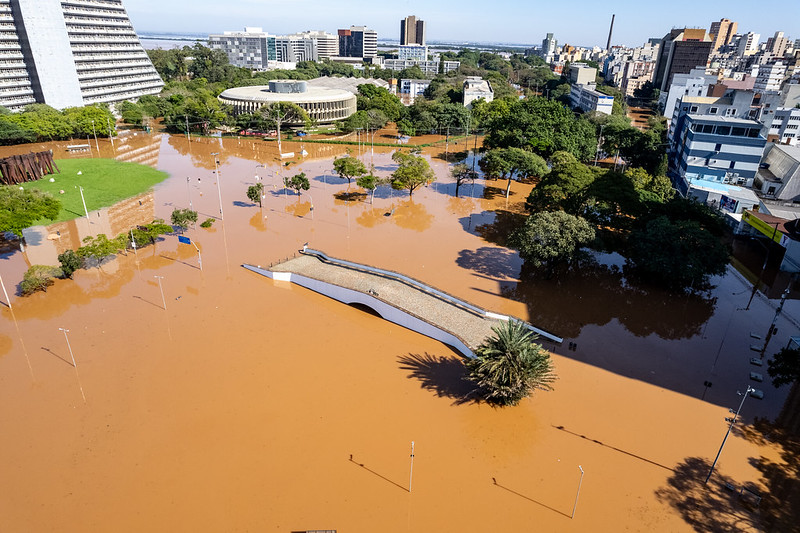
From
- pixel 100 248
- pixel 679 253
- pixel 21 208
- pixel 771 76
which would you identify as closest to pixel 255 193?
pixel 100 248

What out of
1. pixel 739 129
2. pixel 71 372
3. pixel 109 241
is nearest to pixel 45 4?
pixel 109 241

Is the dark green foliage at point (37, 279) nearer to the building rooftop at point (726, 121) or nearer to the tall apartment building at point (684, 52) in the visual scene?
the building rooftop at point (726, 121)

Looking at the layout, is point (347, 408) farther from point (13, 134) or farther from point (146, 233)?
point (13, 134)

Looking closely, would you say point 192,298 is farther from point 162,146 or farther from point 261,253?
point 162,146

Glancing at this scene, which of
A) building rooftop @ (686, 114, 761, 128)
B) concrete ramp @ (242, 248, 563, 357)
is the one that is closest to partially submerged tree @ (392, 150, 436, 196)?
concrete ramp @ (242, 248, 563, 357)

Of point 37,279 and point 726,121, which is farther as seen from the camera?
point 726,121

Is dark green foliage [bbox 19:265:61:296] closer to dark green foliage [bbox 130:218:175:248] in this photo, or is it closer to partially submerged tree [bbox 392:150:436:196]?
dark green foliage [bbox 130:218:175:248]
